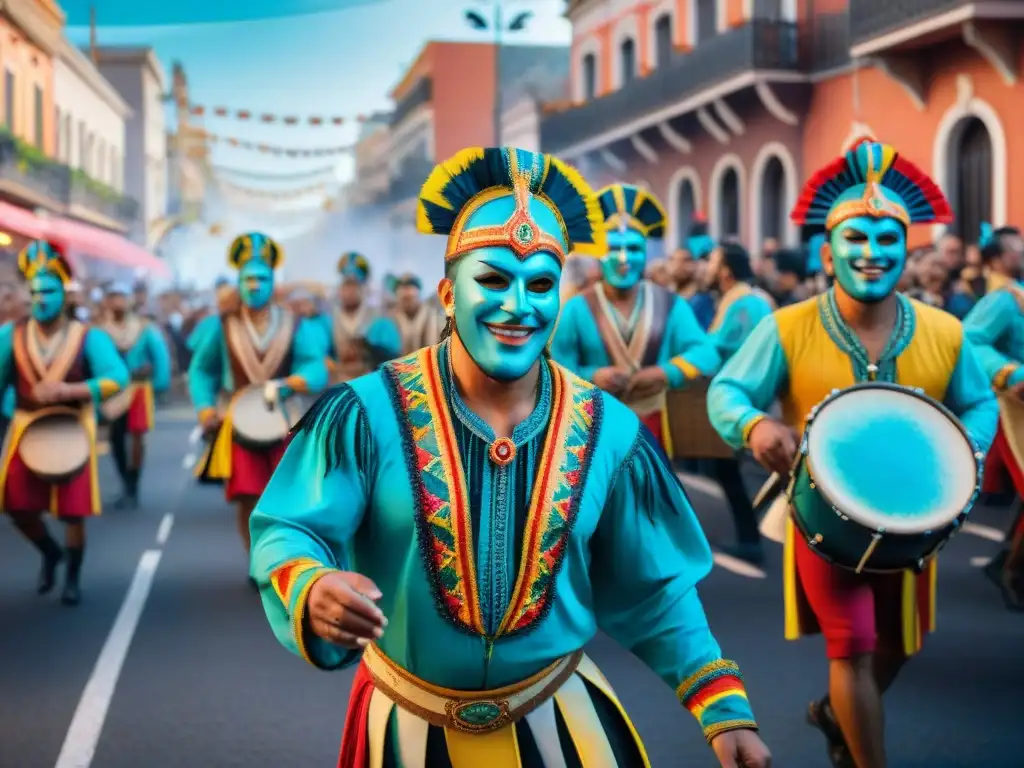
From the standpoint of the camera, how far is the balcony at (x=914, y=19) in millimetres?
18578

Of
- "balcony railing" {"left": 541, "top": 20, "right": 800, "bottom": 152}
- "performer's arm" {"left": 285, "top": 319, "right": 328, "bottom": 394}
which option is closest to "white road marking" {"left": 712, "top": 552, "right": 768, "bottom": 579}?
"performer's arm" {"left": 285, "top": 319, "right": 328, "bottom": 394}

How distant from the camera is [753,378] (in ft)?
18.1

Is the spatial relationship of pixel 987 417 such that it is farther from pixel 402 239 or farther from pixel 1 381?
pixel 402 239

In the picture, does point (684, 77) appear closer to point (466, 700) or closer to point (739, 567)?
point (739, 567)

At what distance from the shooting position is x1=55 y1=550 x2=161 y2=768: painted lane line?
591cm

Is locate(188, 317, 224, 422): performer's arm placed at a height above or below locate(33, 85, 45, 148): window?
below

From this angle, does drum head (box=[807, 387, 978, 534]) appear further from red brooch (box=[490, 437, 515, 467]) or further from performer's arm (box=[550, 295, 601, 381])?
performer's arm (box=[550, 295, 601, 381])

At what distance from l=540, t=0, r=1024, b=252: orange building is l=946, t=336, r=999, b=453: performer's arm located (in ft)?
47.0

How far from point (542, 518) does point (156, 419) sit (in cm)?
2216

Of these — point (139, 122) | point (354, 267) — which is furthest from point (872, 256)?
point (139, 122)

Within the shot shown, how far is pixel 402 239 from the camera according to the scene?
78312 millimetres

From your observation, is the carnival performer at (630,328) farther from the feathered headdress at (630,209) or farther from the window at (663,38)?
the window at (663,38)

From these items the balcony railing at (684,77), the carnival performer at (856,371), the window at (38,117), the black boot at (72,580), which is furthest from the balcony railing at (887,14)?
the window at (38,117)

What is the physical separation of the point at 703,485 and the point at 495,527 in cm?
1163
